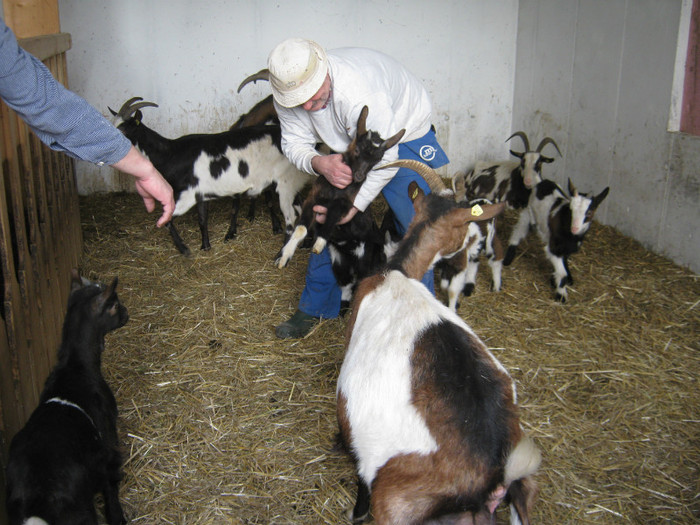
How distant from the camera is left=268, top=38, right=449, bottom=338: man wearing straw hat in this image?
130 inches

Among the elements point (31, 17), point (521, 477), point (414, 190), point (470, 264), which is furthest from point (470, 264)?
point (31, 17)

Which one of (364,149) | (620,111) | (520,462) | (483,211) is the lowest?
(520,462)

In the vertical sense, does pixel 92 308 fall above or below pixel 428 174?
below

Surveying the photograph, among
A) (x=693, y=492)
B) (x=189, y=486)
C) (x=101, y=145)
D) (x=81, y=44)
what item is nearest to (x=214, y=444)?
(x=189, y=486)

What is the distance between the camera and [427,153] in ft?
12.7

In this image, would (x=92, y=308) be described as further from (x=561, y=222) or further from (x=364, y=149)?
(x=561, y=222)

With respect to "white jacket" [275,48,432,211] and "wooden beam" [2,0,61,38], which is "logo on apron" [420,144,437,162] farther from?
"wooden beam" [2,0,61,38]

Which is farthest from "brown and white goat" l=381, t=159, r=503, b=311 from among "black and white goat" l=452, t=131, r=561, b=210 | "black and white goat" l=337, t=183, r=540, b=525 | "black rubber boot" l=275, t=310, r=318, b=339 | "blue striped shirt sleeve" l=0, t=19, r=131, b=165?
"blue striped shirt sleeve" l=0, t=19, r=131, b=165

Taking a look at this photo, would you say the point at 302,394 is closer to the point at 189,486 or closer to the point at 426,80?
the point at 189,486

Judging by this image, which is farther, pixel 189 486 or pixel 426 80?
pixel 426 80

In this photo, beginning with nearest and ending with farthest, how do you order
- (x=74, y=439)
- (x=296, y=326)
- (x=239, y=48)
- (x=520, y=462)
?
(x=520, y=462), (x=74, y=439), (x=296, y=326), (x=239, y=48)

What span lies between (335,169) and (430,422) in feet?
6.45

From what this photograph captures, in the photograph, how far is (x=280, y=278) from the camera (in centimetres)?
534

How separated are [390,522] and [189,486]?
1.31 metres
